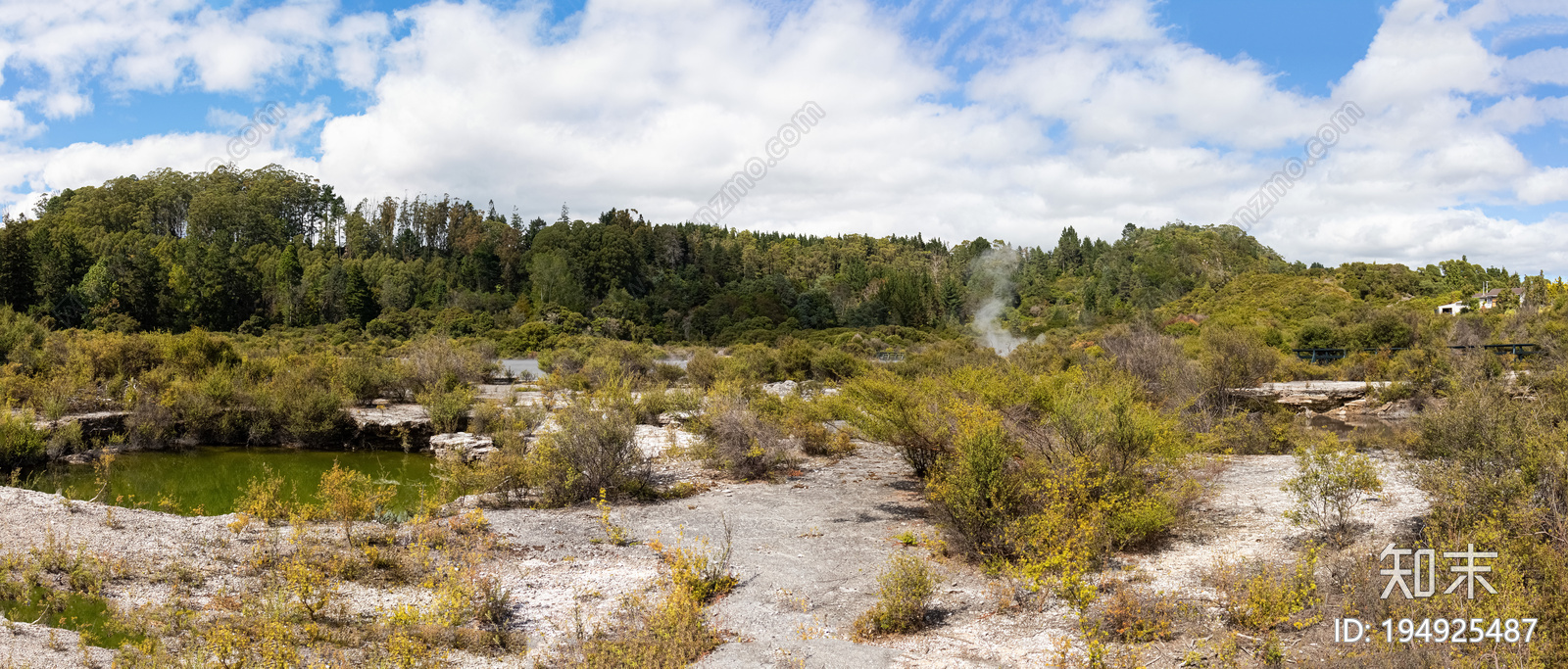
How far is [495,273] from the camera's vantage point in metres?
82.8

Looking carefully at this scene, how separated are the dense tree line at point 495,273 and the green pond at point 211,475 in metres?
42.3

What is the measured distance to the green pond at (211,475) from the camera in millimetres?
13234

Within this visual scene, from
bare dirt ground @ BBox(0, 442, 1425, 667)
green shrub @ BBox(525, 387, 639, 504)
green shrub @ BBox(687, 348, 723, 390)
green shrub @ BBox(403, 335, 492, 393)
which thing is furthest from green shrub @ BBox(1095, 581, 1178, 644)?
green shrub @ BBox(687, 348, 723, 390)

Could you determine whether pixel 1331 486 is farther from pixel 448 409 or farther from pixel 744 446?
pixel 448 409

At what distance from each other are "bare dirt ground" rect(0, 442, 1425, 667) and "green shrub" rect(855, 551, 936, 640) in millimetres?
155

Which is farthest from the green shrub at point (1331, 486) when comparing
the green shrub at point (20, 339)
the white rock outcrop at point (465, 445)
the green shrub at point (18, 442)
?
the green shrub at point (20, 339)

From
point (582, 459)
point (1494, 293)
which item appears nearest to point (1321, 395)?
point (582, 459)

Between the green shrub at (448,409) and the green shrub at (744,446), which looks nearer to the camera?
the green shrub at (744,446)

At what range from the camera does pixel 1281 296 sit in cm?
6047

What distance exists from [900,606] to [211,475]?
1515cm

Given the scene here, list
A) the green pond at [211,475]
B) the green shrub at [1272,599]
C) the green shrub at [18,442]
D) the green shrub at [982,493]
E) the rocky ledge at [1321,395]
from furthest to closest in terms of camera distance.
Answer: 1. the rocky ledge at [1321,395]
2. the green shrub at [18,442]
3. the green pond at [211,475]
4. the green shrub at [982,493]
5. the green shrub at [1272,599]

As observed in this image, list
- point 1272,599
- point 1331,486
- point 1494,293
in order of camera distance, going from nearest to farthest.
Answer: point 1272,599 → point 1331,486 → point 1494,293

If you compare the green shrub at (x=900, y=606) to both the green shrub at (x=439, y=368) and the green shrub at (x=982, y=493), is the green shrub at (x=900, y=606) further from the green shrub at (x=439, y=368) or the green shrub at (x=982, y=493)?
the green shrub at (x=439, y=368)

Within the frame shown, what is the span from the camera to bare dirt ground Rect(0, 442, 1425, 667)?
6457mm
